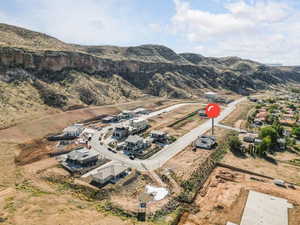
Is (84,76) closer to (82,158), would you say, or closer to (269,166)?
(82,158)

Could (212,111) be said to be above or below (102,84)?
below

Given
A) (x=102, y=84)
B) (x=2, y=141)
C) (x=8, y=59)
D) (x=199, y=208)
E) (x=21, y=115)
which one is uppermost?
(x=8, y=59)

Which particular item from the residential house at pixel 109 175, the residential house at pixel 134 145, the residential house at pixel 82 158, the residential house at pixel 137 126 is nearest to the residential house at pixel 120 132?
the residential house at pixel 137 126

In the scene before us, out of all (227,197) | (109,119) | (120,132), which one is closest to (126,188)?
(227,197)

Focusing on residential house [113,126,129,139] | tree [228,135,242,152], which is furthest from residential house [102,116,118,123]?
tree [228,135,242,152]

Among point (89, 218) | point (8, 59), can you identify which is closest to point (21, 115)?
point (8, 59)

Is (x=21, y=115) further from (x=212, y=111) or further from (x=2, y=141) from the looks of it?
(x=212, y=111)

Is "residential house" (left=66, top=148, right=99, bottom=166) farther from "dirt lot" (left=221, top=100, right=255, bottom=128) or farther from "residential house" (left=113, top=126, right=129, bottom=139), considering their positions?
"dirt lot" (left=221, top=100, right=255, bottom=128)
